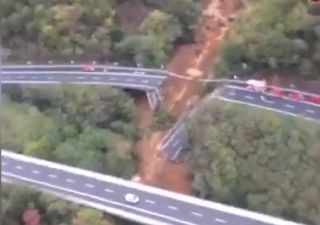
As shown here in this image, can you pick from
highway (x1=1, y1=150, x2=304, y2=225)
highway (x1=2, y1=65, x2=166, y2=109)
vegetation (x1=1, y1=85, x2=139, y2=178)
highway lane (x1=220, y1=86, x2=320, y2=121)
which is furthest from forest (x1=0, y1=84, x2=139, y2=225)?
highway lane (x1=220, y1=86, x2=320, y2=121)

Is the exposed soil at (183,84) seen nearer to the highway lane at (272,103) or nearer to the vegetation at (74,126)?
the vegetation at (74,126)

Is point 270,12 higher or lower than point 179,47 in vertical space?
higher

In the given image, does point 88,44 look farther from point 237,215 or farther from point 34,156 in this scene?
point 237,215

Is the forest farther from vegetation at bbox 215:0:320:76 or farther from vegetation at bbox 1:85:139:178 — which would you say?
vegetation at bbox 215:0:320:76

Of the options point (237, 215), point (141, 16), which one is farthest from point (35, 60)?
point (237, 215)

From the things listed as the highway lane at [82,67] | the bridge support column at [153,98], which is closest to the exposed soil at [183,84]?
the bridge support column at [153,98]

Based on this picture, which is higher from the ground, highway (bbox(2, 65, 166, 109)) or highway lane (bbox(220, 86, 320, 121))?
highway lane (bbox(220, 86, 320, 121))
